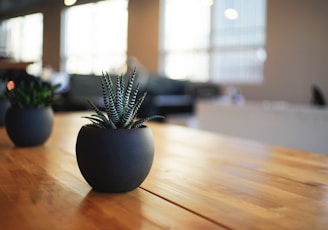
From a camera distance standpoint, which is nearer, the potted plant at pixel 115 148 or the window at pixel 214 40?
the potted plant at pixel 115 148

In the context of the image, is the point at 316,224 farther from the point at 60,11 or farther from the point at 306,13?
the point at 60,11

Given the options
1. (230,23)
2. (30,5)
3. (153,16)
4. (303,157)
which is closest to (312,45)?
(230,23)

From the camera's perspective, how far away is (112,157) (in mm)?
636

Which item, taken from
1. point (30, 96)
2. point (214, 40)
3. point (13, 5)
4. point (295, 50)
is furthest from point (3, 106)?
point (13, 5)

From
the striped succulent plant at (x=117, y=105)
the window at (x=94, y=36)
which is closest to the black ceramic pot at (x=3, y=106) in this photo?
the striped succulent plant at (x=117, y=105)

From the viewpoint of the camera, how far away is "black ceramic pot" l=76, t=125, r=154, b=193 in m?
0.64

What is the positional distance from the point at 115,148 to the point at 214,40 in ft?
22.1

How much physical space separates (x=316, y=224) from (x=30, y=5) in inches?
505

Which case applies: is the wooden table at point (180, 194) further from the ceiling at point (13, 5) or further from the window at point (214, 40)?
the ceiling at point (13, 5)

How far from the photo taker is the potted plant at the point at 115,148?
2.09ft

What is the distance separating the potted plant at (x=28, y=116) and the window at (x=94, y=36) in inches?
303

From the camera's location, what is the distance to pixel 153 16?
26.5ft

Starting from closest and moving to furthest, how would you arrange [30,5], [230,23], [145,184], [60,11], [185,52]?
[145,184] → [230,23] → [185,52] → [60,11] → [30,5]

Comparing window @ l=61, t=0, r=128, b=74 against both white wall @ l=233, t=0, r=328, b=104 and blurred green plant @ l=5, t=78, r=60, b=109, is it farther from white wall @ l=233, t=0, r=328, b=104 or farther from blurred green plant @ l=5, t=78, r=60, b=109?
blurred green plant @ l=5, t=78, r=60, b=109
